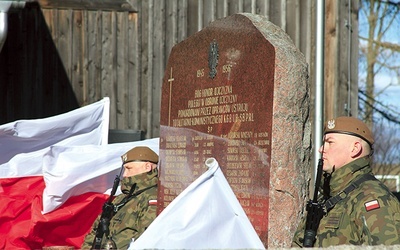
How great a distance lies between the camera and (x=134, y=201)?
771 centimetres

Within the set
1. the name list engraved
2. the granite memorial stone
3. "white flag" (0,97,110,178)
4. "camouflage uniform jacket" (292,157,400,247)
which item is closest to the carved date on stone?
the granite memorial stone

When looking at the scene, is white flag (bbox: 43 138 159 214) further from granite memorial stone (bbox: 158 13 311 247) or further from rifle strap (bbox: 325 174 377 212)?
rifle strap (bbox: 325 174 377 212)

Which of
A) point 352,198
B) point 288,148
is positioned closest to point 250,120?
point 288,148

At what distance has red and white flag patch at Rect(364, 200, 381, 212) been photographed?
5.40 meters

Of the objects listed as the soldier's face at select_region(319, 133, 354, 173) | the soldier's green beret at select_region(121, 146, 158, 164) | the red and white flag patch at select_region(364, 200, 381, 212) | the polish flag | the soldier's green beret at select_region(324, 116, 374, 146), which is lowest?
the polish flag

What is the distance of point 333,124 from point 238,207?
0.99 m

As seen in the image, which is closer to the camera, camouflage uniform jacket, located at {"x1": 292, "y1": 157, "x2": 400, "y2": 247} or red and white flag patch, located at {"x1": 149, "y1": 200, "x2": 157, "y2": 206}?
camouflage uniform jacket, located at {"x1": 292, "y1": 157, "x2": 400, "y2": 247}

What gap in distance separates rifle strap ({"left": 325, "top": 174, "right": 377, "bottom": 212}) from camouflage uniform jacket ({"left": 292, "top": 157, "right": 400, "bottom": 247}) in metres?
0.02

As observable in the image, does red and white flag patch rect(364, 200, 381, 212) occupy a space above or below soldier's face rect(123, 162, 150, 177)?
above

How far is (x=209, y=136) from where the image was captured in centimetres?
701

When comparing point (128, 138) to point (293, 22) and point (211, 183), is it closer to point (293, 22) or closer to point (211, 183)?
point (293, 22)

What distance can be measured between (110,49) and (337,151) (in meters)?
6.63

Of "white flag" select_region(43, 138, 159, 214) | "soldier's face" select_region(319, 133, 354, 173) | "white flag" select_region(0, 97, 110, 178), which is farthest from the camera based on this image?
"white flag" select_region(0, 97, 110, 178)

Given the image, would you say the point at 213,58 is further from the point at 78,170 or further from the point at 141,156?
the point at 78,170
